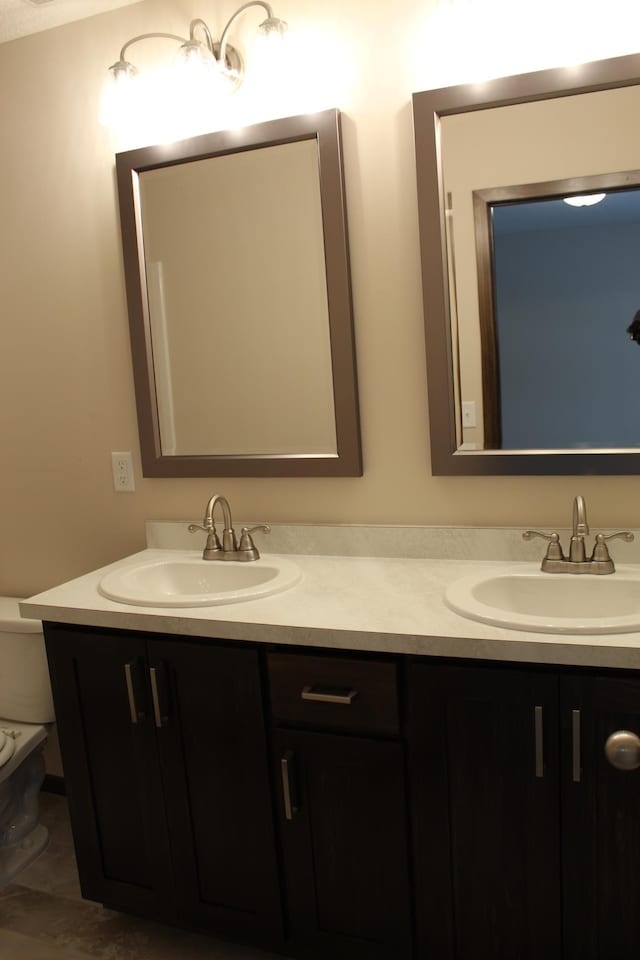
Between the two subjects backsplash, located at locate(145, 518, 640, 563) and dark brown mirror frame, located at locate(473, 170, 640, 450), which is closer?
dark brown mirror frame, located at locate(473, 170, 640, 450)

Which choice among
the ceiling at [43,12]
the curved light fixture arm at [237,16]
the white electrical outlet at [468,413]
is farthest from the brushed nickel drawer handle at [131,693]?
the ceiling at [43,12]

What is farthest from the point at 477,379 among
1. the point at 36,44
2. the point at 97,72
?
the point at 36,44

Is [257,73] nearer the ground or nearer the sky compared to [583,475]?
nearer the sky

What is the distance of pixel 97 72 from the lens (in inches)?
79.7

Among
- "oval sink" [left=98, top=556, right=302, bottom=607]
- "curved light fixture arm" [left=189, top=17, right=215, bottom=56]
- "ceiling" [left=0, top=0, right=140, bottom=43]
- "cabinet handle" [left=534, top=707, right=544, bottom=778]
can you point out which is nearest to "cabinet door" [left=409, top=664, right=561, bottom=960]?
"cabinet handle" [left=534, top=707, right=544, bottom=778]

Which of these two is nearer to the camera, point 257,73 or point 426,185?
point 426,185

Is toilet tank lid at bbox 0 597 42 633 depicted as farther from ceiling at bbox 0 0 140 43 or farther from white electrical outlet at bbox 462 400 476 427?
ceiling at bbox 0 0 140 43

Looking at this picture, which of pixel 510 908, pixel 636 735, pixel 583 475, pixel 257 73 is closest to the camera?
pixel 636 735

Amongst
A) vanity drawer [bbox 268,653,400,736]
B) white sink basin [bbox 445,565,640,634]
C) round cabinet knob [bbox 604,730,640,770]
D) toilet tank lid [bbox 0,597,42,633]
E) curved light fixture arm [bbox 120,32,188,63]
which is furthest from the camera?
toilet tank lid [bbox 0,597,42,633]

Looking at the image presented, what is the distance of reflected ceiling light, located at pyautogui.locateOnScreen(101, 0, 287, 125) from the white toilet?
1430 millimetres

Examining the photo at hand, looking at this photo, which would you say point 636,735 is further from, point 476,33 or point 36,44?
point 36,44

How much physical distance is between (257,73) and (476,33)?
0.55 meters

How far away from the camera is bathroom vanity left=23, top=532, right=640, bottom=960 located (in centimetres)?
130

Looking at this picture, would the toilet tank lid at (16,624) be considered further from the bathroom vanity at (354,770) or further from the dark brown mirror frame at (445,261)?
the dark brown mirror frame at (445,261)
